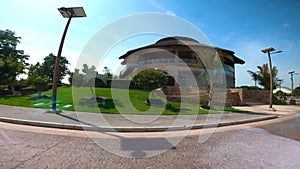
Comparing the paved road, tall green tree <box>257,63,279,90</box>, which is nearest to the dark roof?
tall green tree <box>257,63,279,90</box>

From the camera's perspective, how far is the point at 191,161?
336 centimetres

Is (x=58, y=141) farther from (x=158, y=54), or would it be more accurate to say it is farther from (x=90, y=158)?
(x=158, y=54)

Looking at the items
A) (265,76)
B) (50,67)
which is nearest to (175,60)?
(265,76)

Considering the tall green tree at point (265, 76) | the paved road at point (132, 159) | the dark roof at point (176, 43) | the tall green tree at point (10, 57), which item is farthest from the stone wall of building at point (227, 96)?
the tall green tree at point (10, 57)

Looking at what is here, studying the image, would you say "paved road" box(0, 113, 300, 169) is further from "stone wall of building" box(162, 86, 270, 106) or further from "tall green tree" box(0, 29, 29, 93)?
"tall green tree" box(0, 29, 29, 93)

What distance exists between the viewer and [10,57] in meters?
24.1

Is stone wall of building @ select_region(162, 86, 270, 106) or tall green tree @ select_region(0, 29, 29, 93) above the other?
tall green tree @ select_region(0, 29, 29, 93)

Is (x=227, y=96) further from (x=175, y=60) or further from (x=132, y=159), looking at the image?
(x=132, y=159)

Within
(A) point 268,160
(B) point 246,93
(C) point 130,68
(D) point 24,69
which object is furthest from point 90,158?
(C) point 130,68

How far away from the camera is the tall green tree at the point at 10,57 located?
16938mm

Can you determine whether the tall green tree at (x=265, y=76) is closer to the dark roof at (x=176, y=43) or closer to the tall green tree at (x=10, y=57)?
the dark roof at (x=176, y=43)

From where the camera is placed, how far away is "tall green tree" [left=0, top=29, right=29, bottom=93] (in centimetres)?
1694

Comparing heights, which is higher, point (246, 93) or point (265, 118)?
point (246, 93)

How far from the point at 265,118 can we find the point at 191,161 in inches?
366
